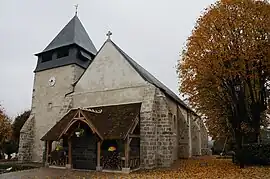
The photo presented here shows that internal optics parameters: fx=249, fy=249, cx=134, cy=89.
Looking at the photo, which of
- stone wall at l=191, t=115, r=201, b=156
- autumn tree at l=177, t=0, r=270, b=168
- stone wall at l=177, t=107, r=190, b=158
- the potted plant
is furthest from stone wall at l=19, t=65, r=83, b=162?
stone wall at l=191, t=115, r=201, b=156

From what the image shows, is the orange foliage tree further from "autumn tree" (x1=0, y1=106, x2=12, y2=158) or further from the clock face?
the clock face

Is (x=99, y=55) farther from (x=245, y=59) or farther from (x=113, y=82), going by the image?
(x=245, y=59)

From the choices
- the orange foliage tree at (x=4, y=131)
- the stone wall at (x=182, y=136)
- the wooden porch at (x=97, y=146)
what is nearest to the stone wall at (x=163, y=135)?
the wooden porch at (x=97, y=146)

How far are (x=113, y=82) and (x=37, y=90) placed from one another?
940 centimetres

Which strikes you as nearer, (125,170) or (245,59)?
(125,170)

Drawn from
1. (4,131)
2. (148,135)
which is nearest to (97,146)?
(148,135)

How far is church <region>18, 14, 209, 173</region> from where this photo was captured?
45.7 feet

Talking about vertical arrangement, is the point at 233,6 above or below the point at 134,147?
above

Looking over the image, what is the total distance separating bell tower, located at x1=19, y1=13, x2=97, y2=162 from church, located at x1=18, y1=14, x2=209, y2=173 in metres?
0.08

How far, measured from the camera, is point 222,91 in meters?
15.8

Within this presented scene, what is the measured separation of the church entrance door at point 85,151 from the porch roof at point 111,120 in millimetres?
1185

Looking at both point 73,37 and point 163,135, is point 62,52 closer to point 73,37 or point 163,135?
point 73,37

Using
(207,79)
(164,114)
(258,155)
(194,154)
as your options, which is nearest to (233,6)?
(207,79)

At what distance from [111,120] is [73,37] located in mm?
11260
